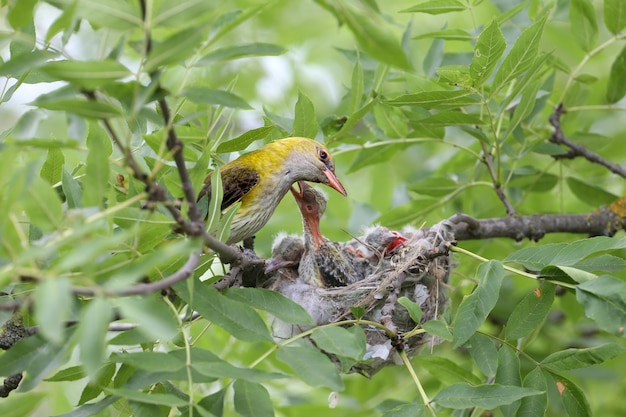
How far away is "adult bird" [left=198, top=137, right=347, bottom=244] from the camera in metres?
3.77

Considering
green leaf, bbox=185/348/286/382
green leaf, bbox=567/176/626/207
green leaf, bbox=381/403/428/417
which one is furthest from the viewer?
green leaf, bbox=567/176/626/207

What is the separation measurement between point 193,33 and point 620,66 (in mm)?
2743

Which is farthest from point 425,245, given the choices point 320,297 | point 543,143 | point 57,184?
point 57,184

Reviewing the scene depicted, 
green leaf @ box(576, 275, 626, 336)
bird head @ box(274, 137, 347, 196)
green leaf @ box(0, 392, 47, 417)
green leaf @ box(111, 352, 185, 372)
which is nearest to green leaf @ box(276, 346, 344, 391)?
green leaf @ box(111, 352, 185, 372)

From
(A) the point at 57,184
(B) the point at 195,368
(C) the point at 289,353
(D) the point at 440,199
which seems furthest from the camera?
(D) the point at 440,199

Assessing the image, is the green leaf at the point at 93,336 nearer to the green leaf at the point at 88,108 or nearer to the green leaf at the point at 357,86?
the green leaf at the point at 88,108

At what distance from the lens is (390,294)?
134 inches

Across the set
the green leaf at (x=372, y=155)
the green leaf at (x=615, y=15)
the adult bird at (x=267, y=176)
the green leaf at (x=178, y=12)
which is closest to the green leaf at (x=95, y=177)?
the green leaf at (x=178, y=12)

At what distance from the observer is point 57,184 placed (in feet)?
8.93

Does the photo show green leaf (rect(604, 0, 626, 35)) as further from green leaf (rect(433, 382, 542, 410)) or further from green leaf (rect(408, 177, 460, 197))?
green leaf (rect(433, 382, 542, 410))

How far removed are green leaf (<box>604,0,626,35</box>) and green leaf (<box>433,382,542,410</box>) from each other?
2.02 metres

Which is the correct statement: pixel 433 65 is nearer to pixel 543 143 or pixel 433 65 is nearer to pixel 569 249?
pixel 543 143

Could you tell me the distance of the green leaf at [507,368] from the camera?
2520 mm

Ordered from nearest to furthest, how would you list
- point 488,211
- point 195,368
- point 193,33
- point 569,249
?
point 193,33 → point 195,368 → point 569,249 → point 488,211
